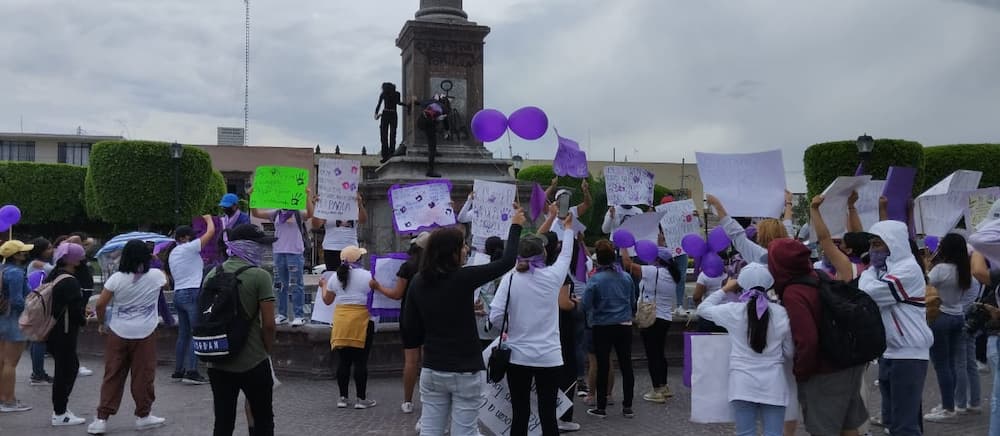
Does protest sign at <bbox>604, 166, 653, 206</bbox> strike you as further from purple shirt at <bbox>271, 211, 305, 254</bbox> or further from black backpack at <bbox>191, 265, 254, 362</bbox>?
black backpack at <bbox>191, 265, 254, 362</bbox>

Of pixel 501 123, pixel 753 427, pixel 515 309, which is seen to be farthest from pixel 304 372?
pixel 753 427

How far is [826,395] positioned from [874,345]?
41cm

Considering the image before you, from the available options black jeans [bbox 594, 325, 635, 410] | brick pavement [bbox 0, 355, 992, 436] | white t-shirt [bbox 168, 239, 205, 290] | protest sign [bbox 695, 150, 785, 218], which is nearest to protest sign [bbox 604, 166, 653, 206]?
brick pavement [bbox 0, 355, 992, 436]

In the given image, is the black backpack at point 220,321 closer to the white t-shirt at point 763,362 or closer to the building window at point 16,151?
the white t-shirt at point 763,362

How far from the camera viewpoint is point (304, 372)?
35.7ft

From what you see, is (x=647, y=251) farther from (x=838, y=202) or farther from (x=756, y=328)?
(x=756, y=328)

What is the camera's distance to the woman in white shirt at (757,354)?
5.01m

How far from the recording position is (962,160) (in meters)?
36.9

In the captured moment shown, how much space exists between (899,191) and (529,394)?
13.3ft

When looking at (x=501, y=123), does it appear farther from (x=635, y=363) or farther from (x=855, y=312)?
(x=855, y=312)

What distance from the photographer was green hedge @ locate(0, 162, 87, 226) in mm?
50312

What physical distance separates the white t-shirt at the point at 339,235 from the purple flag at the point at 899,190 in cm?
699

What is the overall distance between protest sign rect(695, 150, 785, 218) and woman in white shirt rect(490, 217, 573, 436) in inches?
80.8

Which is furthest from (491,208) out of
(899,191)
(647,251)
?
(899,191)
